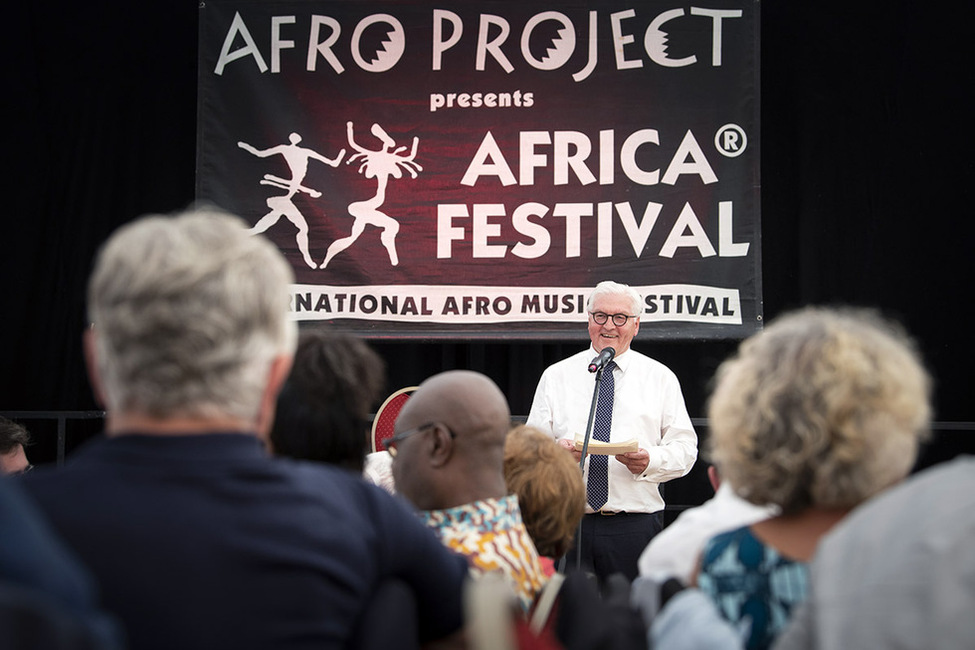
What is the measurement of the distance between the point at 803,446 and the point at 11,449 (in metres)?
3.45

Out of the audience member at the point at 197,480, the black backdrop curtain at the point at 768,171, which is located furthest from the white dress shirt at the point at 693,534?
the black backdrop curtain at the point at 768,171

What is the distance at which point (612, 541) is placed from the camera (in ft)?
13.2

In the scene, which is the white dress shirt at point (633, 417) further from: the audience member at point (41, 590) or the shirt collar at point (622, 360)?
the audience member at point (41, 590)

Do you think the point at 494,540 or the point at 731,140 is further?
the point at 731,140

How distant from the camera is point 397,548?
1.24 m

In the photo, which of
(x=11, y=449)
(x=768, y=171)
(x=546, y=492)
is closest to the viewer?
(x=546, y=492)

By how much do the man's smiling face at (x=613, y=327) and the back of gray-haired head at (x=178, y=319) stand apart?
320 cm

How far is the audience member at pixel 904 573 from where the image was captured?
958mm

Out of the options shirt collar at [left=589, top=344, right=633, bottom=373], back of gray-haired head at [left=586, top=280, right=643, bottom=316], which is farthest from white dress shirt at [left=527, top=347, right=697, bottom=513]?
back of gray-haired head at [left=586, top=280, right=643, bottom=316]

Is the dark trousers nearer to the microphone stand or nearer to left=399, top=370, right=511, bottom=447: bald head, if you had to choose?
the microphone stand

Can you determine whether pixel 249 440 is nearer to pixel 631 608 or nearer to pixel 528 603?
pixel 631 608

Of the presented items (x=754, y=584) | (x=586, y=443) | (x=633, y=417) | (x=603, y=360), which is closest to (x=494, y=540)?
(x=754, y=584)

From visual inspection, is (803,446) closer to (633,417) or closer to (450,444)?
(450,444)

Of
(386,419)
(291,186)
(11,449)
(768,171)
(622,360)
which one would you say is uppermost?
(768,171)
